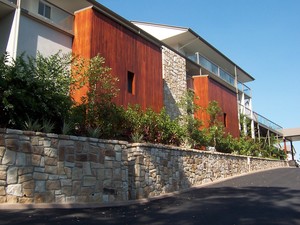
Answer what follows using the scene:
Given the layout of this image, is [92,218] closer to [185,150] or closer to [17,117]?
[17,117]

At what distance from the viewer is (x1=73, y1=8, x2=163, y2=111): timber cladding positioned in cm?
1442

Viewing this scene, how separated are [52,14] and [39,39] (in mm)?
1511

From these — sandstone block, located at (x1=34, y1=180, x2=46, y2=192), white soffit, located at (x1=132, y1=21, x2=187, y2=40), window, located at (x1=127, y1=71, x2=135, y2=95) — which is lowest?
sandstone block, located at (x1=34, y1=180, x2=46, y2=192)

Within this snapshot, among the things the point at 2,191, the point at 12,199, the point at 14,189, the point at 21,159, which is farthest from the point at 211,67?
the point at 2,191

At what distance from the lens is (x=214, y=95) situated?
24.6m

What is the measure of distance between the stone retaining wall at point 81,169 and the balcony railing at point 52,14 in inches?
258

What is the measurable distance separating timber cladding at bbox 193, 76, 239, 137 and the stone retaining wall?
982cm

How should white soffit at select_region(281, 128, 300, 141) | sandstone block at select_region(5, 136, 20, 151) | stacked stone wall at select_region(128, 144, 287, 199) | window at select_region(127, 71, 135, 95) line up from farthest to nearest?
white soffit at select_region(281, 128, 300, 141) < window at select_region(127, 71, 135, 95) < stacked stone wall at select_region(128, 144, 287, 199) < sandstone block at select_region(5, 136, 20, 151)

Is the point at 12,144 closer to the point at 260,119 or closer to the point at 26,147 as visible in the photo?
the point at 26,147

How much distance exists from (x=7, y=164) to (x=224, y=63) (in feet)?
91.8

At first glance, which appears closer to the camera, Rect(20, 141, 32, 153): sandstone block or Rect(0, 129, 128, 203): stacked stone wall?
Rect(0, 129, 128, 203): stacked stone wall

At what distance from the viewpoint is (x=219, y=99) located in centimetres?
2530

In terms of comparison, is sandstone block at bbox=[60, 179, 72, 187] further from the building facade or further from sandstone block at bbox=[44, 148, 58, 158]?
the building facade

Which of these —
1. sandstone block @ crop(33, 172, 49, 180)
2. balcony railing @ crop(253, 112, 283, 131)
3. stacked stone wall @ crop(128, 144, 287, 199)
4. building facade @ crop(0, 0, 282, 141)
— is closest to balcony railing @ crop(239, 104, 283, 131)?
balcony railing @ crop(253, 112, 283, 131)
